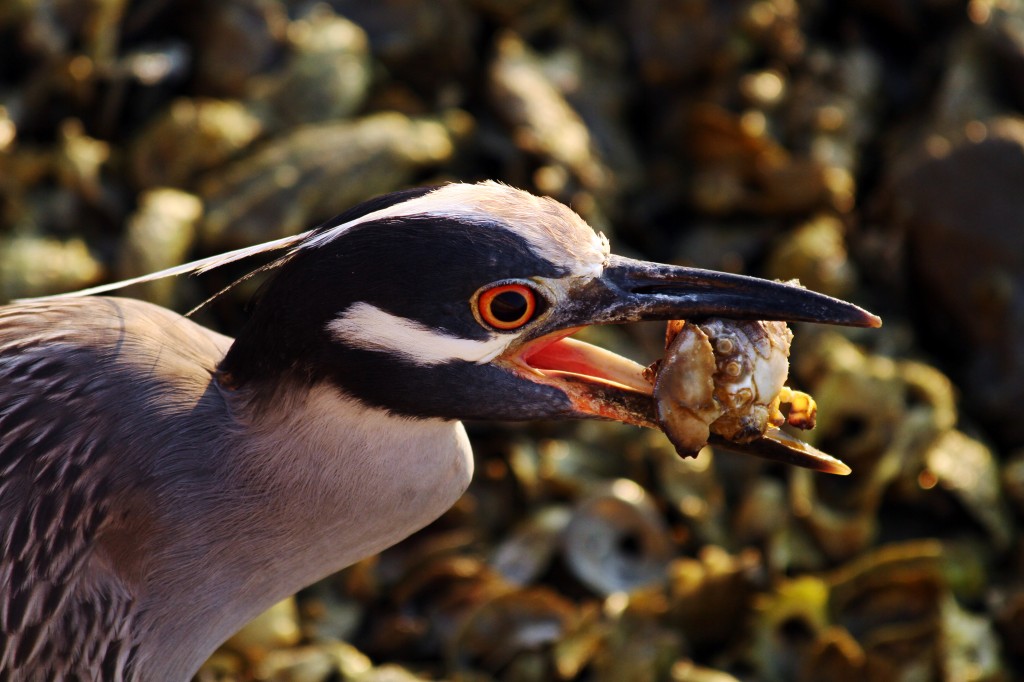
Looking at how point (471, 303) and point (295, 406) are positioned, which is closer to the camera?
point (471, 303)

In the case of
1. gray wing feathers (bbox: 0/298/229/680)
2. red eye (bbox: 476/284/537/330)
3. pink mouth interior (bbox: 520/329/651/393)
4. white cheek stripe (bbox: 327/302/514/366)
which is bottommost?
gray wing feathers (bbox: 0/298/229/680)

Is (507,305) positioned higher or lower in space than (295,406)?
higher

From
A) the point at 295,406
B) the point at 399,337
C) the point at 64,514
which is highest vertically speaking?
the point at 399,337

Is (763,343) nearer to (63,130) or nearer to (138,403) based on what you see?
(138,403)

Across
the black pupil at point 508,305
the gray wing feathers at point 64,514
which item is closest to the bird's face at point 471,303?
the black pupil at point 508,305

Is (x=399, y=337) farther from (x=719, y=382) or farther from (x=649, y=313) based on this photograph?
(x=719, y=382)

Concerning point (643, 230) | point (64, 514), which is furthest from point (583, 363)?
point (643, 230)

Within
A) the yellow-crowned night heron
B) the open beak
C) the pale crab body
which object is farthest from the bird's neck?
the pale crab body

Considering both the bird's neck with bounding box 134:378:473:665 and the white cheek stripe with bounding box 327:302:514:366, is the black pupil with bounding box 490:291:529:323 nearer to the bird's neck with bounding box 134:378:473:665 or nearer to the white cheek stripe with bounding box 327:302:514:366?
the white cheek stripe with bounding box 327:302:514:366

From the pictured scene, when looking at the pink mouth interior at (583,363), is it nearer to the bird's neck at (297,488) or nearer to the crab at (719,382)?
the crab at (719,382)
